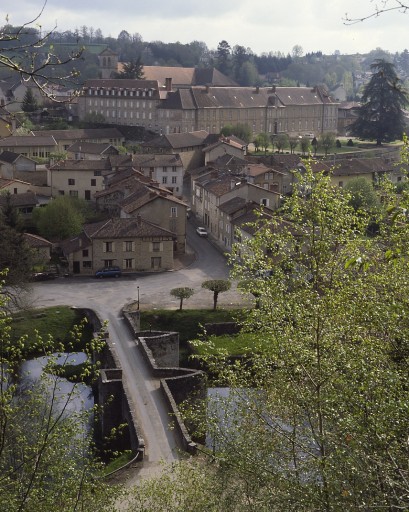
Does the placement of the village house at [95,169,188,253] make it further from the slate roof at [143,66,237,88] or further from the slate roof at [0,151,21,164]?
the slate roof at [143,66,237,88]

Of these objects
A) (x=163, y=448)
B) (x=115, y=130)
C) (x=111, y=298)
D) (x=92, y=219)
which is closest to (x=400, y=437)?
(x=163, y=448)

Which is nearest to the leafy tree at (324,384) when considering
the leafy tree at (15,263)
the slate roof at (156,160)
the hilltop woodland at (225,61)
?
the leafy tree at (15,263)

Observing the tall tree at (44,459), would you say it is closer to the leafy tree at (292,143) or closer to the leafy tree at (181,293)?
the leafy tree at (181,293)

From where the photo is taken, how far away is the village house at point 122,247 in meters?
38.0

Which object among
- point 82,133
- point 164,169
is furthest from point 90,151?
point 164,169

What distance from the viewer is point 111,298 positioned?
3419 cm

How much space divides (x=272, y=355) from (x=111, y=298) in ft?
74.5

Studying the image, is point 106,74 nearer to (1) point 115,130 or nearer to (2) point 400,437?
(1) point 115,130

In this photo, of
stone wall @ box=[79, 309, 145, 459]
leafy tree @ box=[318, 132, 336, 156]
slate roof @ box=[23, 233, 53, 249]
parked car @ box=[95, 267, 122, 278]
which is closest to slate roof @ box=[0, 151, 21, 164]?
slate roof @ box=[23, 233, 53, 249]

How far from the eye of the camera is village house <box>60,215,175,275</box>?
125 ft

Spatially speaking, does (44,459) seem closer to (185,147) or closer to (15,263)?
(15,263)

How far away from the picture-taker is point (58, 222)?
4181 cm

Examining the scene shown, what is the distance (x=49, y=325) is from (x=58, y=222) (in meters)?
11.3

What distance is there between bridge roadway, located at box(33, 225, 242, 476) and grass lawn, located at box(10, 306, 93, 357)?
874mm
